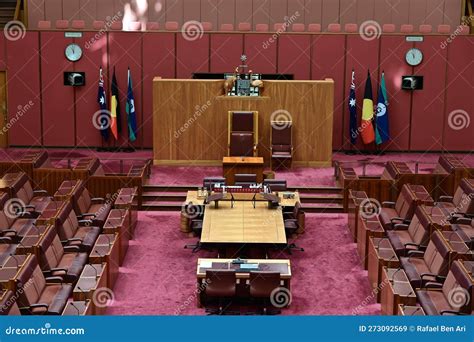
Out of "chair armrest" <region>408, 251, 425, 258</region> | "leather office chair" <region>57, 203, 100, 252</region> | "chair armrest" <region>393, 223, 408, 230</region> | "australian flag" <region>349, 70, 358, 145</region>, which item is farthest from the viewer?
"australian flag" <region>349, 70, 358, 145</region>

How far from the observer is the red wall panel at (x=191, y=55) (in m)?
18.9

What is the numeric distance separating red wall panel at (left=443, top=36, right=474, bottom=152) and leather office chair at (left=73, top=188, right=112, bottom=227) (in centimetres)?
883

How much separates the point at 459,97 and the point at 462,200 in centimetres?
528

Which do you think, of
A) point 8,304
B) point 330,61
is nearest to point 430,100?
point 330,61

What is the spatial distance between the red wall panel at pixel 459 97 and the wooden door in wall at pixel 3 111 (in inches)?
409

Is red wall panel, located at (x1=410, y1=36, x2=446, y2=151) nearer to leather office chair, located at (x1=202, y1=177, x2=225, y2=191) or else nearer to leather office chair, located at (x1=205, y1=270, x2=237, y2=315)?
leather office chair, located at (x1=202, y1=177, x2=225, y2=191)

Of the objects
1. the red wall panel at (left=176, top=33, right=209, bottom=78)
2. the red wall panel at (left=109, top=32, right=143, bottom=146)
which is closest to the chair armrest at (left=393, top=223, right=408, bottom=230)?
the red wall panel at (left=176, top=33, right=209, bottom=78)

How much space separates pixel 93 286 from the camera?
9.98 meters

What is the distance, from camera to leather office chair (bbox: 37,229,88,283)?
35.7 ft

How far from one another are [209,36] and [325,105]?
11.8 ft

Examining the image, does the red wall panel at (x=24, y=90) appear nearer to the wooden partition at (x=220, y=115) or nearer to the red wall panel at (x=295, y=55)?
the wooden partition at (x=220, y=115)

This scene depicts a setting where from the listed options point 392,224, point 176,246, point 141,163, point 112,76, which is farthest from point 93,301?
point 112,76

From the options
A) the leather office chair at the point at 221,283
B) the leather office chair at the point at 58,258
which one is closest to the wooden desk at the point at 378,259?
the leather office chair at the point at 221,283

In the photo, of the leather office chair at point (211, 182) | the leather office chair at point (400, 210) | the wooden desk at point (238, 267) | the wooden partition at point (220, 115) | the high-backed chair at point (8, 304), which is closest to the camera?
the high-backed chair at point (8, 304)
